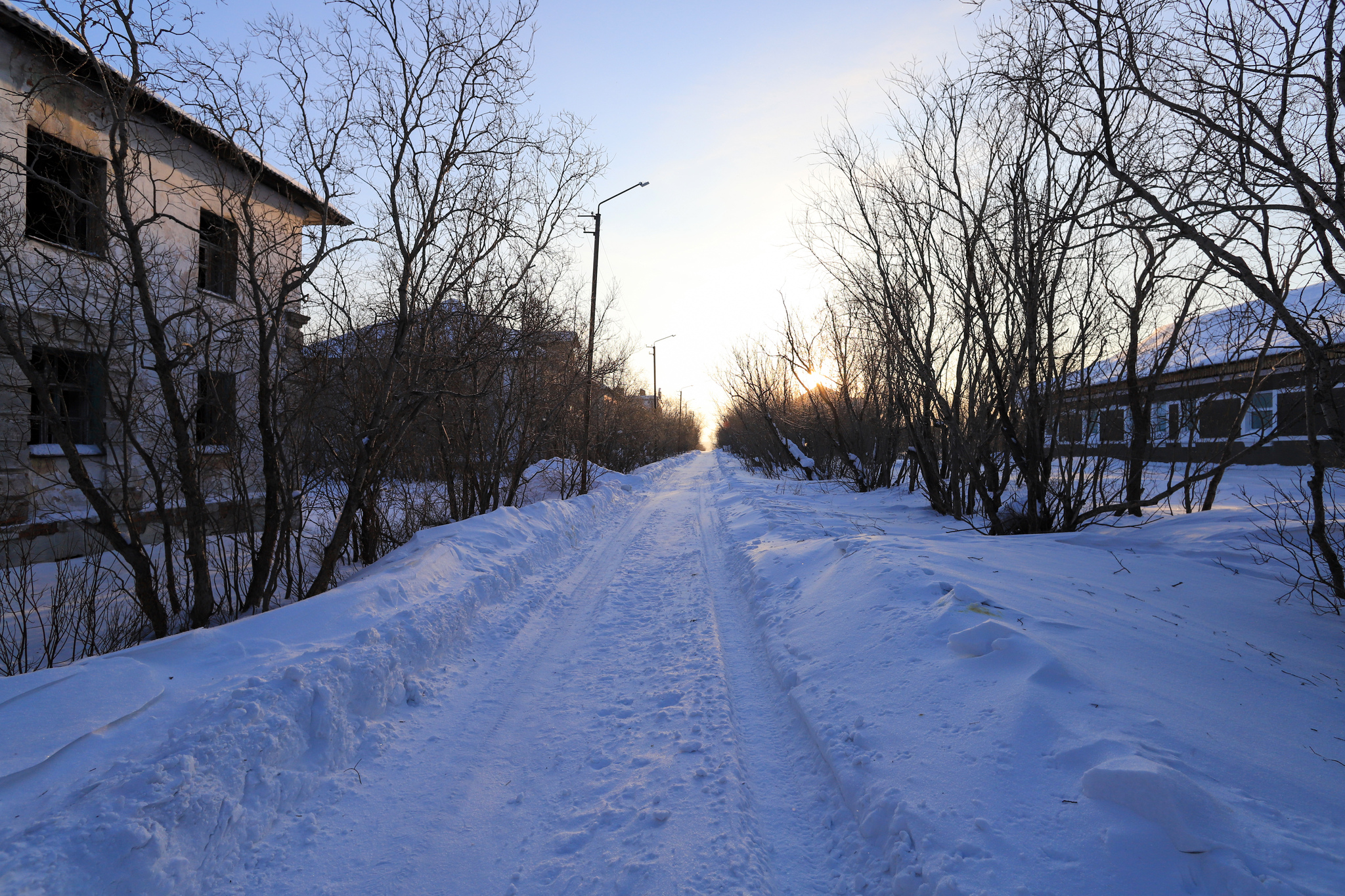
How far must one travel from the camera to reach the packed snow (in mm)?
2346

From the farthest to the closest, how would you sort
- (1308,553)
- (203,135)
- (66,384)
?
1. (203,135)
2. (1308,553)
3. (66,384)

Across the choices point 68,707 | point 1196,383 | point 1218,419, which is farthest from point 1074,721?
point 1218,419

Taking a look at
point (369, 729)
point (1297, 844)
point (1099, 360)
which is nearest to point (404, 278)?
point (369, 729)

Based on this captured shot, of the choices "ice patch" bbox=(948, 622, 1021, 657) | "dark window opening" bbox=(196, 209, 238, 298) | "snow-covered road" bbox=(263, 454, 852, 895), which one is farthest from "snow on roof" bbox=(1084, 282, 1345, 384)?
"dark window opening" bbox=(196, 209, 238, 298)

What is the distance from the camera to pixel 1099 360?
31.6 feet

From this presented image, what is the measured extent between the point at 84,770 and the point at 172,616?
4673 millimetres

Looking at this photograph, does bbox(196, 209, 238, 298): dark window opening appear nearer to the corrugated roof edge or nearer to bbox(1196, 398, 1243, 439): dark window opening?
the corrugated roof edge

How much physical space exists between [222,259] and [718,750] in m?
7.60

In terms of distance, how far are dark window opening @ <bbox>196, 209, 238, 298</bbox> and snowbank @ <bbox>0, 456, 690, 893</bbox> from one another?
12.6ft

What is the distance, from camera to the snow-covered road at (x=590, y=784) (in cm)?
254

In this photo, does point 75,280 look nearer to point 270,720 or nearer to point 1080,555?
point 270,720

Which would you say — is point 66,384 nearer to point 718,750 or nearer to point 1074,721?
point 718,750

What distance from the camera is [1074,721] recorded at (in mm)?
2963

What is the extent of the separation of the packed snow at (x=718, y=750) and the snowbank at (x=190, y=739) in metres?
0.01
